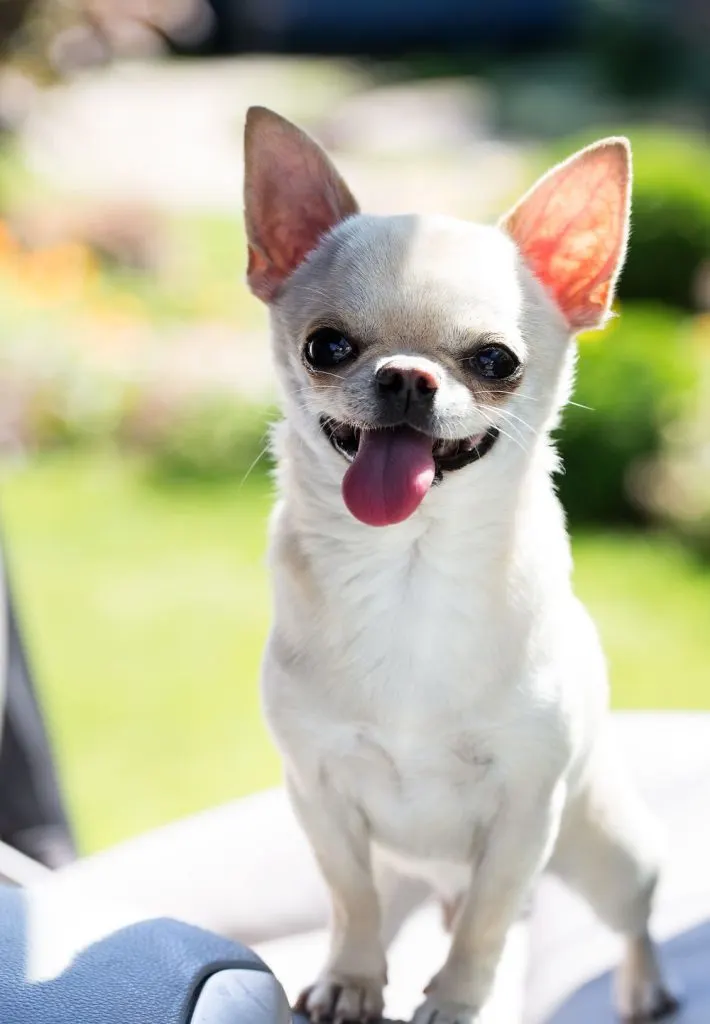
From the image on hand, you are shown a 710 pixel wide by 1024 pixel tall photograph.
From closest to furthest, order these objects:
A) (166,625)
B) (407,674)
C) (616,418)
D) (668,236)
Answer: (407,674) < (166,625) < (616,418) < (668,236)

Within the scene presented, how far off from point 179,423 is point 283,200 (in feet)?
12.3

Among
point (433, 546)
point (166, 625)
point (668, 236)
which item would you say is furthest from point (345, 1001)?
point (668, 236)

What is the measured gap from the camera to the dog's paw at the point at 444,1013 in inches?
52.7

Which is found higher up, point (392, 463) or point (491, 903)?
point (392, 463)

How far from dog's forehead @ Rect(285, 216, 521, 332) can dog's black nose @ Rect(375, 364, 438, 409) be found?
7 centimetres

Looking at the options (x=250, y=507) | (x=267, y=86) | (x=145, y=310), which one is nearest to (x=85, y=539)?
(x=250, y=507)

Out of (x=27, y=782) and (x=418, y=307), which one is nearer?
(x=418, y=307)

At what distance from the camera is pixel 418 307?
122cm

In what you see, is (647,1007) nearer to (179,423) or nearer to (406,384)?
(406,384)

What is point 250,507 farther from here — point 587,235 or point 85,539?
point 587,235

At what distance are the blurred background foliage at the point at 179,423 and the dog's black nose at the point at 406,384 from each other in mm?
954

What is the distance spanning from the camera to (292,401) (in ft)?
4.29

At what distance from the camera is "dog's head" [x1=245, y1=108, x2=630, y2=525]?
A: 46.8 inches

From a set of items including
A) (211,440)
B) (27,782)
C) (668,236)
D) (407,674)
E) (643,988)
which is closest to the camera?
(407,674)
